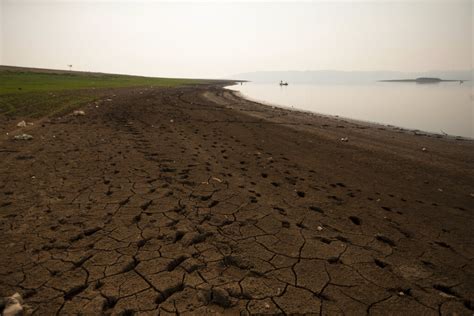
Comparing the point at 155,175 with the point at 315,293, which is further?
the point at 155,175

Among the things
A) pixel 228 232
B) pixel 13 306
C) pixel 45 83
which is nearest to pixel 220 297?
pixel 228 232

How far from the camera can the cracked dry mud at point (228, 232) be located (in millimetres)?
2979

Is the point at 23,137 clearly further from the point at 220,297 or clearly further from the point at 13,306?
the point at 220,297

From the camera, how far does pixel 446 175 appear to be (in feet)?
24.9

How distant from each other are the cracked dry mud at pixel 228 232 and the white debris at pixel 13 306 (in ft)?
0.39

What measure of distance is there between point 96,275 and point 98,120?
442 inches

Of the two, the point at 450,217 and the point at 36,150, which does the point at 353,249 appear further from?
the point at 36,150

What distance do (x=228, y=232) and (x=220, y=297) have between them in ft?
4.27

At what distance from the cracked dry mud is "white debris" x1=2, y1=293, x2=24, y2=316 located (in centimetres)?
12

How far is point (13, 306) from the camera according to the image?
2.62m

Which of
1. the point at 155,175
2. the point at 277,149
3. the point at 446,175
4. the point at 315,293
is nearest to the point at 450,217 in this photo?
the point at 446,175

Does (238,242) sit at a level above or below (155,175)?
below

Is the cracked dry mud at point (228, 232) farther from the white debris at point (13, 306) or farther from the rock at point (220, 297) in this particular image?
the white debris at point (13, 306)

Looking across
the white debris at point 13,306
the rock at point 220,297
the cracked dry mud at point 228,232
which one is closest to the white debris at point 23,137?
the cracked dry mud at point 228,232
